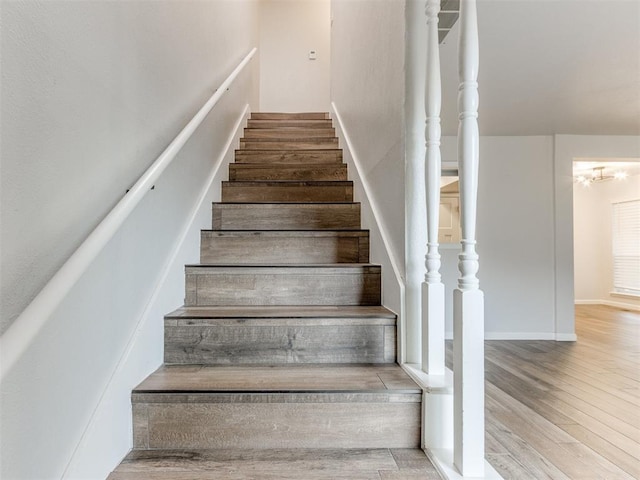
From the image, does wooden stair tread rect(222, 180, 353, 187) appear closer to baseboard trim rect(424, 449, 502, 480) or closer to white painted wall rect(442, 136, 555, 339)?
baseboard trim rect(424, 449, 502, 480)

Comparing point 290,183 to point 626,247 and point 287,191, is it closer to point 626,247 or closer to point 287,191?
point 287,191

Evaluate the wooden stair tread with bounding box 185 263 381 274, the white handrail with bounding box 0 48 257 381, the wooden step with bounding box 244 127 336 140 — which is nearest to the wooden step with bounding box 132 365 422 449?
the white handrail with bounding box 0 48 257 381

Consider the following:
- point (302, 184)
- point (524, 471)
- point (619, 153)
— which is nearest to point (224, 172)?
point (302, 184)

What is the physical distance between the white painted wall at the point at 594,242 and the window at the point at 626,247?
129mm

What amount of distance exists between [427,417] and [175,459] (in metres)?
0.68

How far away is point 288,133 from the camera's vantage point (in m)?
3.59

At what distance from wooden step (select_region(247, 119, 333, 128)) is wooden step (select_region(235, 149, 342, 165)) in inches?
31.3

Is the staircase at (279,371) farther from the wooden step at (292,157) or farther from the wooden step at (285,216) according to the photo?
the wooden step at (292,157)

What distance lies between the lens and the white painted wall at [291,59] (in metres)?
5.32

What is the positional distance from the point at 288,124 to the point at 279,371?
9.72 feet

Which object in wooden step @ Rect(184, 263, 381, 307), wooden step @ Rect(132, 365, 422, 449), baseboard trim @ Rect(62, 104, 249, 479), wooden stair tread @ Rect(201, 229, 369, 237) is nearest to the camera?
baseboard trim @ Rect(62, 104, 249, 479)

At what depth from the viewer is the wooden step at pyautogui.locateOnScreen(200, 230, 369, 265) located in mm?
1907

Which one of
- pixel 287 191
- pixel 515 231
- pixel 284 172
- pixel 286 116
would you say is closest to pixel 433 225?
pixel 287 191

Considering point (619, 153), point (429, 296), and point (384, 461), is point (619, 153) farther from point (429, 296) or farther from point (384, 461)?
point (384, 461)
